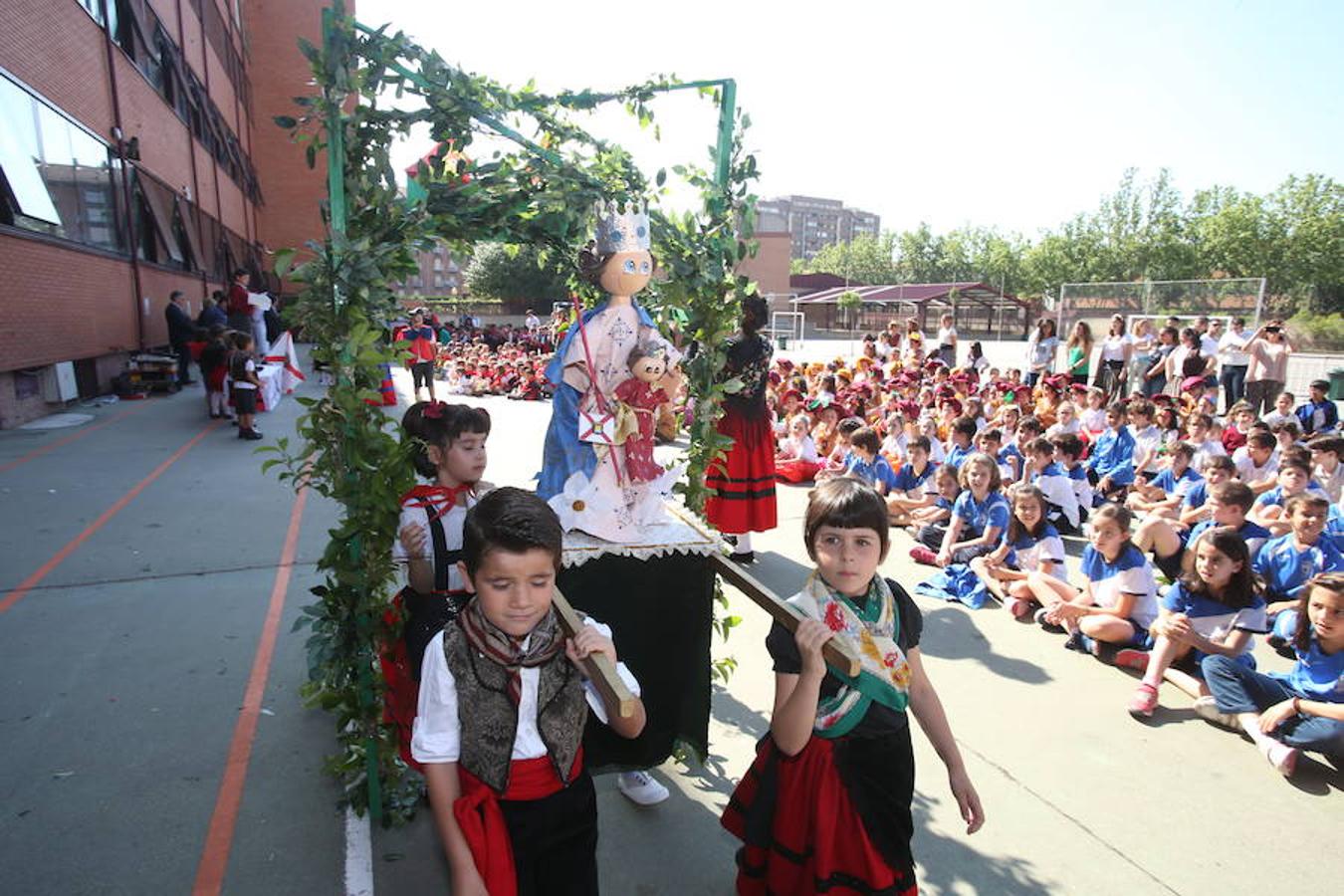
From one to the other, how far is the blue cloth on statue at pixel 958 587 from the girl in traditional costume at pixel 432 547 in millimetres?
3682

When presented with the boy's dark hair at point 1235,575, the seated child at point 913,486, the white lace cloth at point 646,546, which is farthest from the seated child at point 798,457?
the white lace cloth at point 646,546

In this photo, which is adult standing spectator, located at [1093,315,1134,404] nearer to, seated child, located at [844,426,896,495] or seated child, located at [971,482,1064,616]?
seated child, located at [844,426,896,495]

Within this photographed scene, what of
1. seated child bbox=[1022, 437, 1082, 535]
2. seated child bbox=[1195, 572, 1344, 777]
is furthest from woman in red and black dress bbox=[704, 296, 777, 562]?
seated child bbox=[1195, 572, 1344, 777]

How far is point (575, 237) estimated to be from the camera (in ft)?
10.5

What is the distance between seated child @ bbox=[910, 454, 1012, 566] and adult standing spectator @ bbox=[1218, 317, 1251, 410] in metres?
9.14

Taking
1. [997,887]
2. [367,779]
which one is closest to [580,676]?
[367,779]

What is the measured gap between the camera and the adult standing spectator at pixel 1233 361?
12.3m

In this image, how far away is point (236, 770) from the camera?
126 inches

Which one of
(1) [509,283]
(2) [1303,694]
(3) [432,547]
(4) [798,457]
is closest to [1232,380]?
(4) [798,457]

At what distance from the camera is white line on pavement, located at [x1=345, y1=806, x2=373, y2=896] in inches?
100

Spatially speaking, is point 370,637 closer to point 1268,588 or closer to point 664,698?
point 664,698

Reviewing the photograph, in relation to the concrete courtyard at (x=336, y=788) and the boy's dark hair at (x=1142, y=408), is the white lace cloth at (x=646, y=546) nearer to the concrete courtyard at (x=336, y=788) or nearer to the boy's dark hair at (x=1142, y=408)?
the concrete courtyard at (x=336, y=788)

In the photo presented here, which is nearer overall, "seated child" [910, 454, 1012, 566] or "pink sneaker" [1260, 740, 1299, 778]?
"pink sneaker" [1260, 740, 1299, 778]

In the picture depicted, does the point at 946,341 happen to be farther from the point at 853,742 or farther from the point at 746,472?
the point at 853,742
